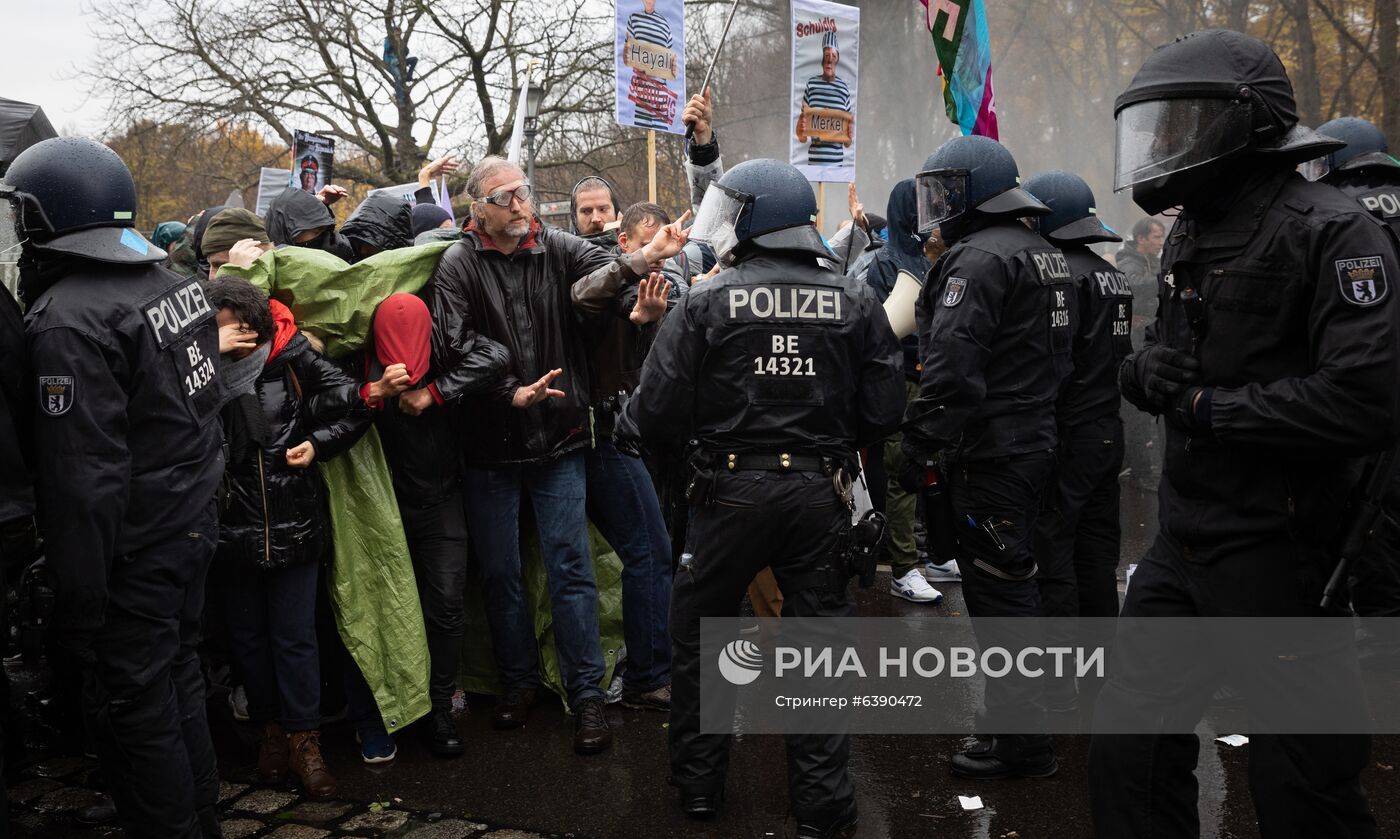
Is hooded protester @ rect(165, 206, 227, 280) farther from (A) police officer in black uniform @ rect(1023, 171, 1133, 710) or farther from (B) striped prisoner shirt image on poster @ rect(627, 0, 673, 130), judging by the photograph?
(A) police officer in black uniform @ rect(1023, 171, 1133, 710)

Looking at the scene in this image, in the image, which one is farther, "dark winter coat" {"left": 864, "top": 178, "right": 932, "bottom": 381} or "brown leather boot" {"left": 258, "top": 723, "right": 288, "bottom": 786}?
"dark winter coat" {"left": 864, "top": 178, "right": 932, "bottom": 381}

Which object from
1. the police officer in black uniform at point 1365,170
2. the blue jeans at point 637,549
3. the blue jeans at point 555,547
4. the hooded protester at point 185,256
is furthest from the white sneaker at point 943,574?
the hooded protester at point 185,256

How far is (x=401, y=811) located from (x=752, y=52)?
28.0 metres

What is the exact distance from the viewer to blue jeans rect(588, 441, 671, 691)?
4609 mm

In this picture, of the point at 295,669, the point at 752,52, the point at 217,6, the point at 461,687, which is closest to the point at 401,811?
the point at 295,669

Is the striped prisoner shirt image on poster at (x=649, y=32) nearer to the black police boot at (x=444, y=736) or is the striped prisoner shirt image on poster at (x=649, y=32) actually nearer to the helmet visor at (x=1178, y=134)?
the black police boot at (x=444, y=736)

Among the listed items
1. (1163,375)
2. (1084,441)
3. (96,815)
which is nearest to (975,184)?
(1084,441)

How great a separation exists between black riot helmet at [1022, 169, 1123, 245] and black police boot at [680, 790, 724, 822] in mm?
2849

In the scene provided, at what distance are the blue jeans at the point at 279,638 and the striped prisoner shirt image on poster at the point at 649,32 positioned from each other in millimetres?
4751

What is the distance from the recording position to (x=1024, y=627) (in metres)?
3.98

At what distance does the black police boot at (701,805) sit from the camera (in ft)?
11.9

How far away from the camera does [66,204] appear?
3025 millimetres

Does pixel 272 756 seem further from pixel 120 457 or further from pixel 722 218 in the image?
pixel 722 218

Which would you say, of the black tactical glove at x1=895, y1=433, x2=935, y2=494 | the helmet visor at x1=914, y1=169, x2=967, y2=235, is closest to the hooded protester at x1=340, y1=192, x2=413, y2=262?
the helmet visor at x1=914, y1=169, x2=967, y2=235
